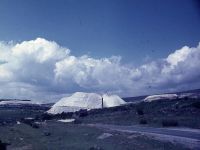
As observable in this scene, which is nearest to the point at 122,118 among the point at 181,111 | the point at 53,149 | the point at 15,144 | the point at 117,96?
the point at 181,111

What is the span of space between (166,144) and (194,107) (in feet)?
115

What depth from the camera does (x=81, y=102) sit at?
112 m

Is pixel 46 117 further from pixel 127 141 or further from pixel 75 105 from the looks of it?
pixel 127 141

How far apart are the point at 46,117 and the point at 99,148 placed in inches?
2716

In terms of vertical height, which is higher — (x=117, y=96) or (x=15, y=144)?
(x=117, y=96)

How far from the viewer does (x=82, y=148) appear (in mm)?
28984

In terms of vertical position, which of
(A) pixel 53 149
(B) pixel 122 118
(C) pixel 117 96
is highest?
(C) pixel 117 96

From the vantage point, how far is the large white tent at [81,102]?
110 meters

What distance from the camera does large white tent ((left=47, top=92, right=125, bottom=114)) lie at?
361 ft

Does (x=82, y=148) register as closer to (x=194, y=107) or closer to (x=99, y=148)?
(x=99, y=148)

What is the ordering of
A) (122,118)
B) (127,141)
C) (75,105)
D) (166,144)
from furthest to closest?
(75,105) < (122,118) < (127,141) < (166,144)

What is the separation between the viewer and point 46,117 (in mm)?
94438

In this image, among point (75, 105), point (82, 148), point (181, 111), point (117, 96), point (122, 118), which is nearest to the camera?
point (82, 148)

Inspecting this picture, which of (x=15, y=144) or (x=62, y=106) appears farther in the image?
(x=62, y=106)
